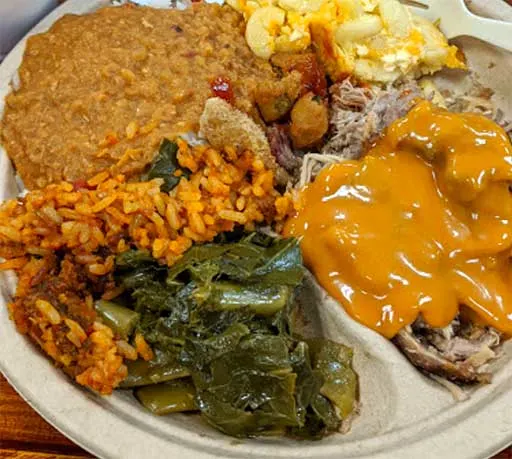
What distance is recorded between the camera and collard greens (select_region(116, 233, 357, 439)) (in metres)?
2.50

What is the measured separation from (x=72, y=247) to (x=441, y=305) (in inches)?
57.4

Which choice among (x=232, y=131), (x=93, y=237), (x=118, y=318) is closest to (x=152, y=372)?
(x=118, y=318)

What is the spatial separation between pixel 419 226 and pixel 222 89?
103 cm

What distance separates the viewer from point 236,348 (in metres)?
2.51

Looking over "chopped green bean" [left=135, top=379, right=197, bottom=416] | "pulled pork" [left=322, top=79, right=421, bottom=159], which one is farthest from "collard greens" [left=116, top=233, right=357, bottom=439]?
"pulled pork" [left=322, top=79, right=421, bottom=159]

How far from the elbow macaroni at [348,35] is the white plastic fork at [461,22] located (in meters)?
0.16

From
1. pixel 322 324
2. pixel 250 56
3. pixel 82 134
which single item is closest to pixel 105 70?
pixel 82 134

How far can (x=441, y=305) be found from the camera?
8.51 feet

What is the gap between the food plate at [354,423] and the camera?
243cm

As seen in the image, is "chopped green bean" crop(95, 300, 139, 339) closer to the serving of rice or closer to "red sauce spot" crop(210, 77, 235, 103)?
the serving of rice

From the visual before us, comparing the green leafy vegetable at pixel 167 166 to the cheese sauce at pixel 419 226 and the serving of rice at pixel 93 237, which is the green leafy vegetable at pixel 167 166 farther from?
the cheese sauce at pixel 419 226

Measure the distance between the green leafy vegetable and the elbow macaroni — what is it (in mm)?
738

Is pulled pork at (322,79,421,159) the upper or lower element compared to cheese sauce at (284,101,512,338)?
upper

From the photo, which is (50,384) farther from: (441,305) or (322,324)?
(441,305)
